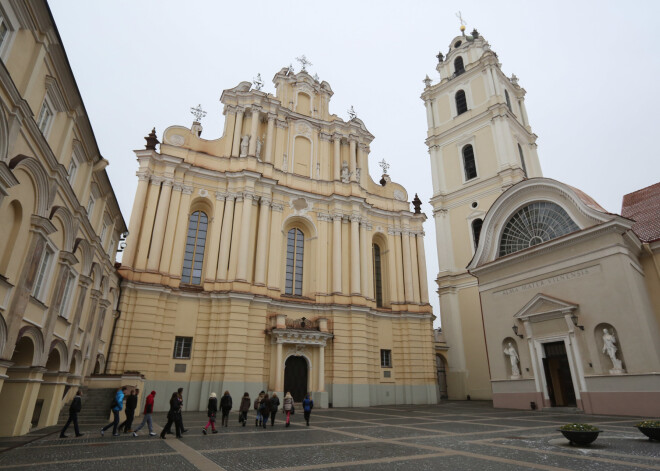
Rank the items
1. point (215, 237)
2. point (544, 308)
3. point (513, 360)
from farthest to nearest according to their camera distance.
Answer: point (215, 237) < point (513, 360) < point (544, 308)

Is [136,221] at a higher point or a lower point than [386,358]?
higher

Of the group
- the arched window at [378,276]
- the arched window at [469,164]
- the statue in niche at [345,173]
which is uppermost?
the arched window at [469,164]

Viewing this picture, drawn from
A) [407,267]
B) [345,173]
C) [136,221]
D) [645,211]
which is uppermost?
[345,173]

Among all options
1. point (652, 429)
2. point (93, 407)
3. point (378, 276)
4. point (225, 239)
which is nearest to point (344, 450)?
point (652, 429)

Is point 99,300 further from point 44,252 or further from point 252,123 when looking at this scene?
point 252,123

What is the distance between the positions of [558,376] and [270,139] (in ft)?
73.7

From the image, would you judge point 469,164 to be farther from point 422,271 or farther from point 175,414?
point 175,414

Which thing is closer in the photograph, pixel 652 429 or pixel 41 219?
pixel 652 429

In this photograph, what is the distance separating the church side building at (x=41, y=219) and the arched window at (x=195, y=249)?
8.23 m

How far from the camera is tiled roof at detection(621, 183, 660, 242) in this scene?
2008cm

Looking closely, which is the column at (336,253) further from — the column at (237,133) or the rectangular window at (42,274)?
the rectangular window at (42,274)

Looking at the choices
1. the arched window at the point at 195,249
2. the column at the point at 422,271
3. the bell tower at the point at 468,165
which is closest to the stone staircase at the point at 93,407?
the arched window at the point at 195,249

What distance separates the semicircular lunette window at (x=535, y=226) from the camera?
67.4ft

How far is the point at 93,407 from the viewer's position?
1602 cm
